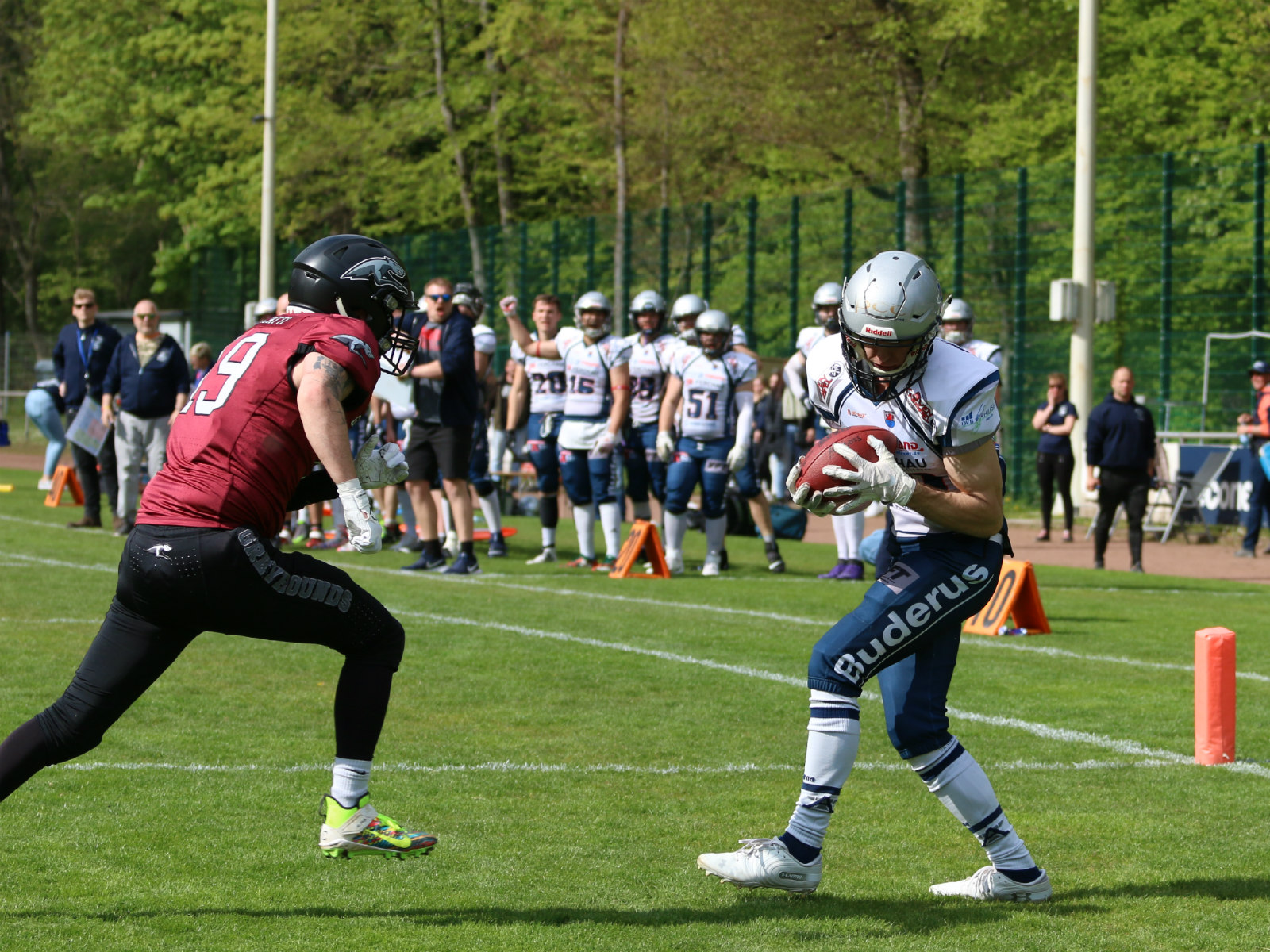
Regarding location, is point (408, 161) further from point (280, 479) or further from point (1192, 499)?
point (280, 479)

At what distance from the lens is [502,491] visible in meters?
21.1

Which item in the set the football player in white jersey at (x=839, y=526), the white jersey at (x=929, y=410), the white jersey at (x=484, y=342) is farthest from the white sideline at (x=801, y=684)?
the football player in white jersey at (x=839, y=526)

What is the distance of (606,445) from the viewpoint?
1414 cm

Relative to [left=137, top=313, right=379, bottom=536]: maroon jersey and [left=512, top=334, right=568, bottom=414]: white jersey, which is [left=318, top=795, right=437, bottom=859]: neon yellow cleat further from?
[left=512, top=334, right=568, bottom=414]: white jersey

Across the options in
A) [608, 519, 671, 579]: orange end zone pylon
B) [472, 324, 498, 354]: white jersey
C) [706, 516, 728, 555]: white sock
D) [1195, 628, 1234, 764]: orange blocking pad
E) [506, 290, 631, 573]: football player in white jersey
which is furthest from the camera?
[472, 324, 498, 354]: white jersey

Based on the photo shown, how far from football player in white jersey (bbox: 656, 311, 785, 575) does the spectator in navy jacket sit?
6091 mm

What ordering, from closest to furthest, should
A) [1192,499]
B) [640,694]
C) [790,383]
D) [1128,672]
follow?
[640,694], [1128,672], [790,383], [1192,499]

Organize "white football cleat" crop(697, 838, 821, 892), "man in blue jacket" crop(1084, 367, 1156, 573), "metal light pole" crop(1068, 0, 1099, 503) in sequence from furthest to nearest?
"metal light pole" crop(1068, 0, 1099, 503) → "man in blue jacket" crop(1084, 367, 1156, 573) → "white football cleat" crop(697, 838, 821, 892)

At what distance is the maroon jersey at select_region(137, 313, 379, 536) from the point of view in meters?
4.79

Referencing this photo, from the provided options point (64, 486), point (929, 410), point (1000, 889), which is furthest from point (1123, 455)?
point (64, 486)

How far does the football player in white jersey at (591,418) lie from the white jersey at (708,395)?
1.77ft

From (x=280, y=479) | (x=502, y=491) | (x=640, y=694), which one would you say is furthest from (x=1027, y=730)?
(x=502, y=491)

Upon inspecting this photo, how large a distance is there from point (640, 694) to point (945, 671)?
3.49 metres

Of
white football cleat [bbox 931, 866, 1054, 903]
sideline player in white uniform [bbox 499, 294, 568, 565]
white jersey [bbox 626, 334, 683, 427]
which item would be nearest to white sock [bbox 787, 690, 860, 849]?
white football cleat [bbox 931, 866, 1054, 903]
